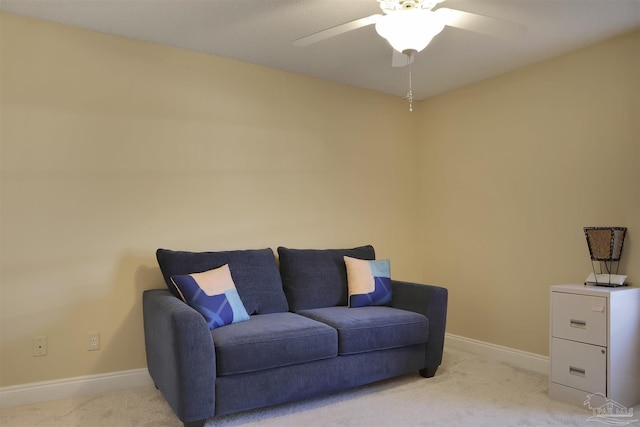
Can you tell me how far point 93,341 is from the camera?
A: 2.91 m

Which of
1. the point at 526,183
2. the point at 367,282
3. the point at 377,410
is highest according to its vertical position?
the point at 526,183

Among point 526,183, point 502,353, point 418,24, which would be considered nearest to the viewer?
point 418,24

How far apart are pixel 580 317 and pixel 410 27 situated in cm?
194

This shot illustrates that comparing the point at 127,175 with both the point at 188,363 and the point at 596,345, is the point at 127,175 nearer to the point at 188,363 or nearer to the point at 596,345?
the point at 188,363

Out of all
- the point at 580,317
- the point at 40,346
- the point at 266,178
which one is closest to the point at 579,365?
the point at 580,317

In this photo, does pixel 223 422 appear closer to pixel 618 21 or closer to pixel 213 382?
pixel 213 382

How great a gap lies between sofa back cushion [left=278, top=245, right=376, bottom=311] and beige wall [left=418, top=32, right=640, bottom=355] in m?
1.19

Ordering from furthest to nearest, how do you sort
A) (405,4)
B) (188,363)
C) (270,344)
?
(270,344)
(188,363)
(405,4)

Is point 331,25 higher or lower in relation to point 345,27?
higher

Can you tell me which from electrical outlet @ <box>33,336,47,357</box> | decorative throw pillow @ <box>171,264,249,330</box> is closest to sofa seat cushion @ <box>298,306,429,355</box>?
decorative throw pillow @ <box>171,264,249,330</box>

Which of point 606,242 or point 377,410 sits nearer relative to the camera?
point 377,410

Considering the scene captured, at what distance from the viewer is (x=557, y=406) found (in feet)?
8.79

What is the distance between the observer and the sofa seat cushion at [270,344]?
239 cm

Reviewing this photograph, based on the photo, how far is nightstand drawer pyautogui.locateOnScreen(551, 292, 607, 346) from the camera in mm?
2619
